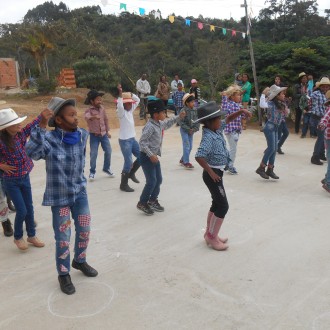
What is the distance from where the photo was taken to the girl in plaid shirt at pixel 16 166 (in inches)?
158

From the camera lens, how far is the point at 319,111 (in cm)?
916

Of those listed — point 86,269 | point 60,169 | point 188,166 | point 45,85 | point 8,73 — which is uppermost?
point 8,73

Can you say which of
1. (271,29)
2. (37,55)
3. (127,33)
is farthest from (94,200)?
(127,33)

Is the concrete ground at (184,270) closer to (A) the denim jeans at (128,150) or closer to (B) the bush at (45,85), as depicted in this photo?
(A) the denim jeans at (128,150)

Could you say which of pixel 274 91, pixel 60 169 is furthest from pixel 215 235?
pixel 274 91

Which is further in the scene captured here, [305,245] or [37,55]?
[37,55]

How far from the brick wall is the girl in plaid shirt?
24577 mm

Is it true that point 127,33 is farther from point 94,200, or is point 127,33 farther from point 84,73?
point 94,200

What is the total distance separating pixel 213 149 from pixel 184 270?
1.27m

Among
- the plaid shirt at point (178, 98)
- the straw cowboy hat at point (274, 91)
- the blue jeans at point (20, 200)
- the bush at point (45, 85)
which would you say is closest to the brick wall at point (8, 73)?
the bush at point (45, 85)

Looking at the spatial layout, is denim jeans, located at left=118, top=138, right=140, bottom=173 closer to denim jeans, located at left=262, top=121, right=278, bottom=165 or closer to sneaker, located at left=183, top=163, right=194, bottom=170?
sneaker, located at left=183, top=163, right=194, bottom=170

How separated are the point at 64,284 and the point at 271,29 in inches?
1075

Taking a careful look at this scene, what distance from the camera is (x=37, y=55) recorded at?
76.1ft

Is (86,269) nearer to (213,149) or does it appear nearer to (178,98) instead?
(213,149)
